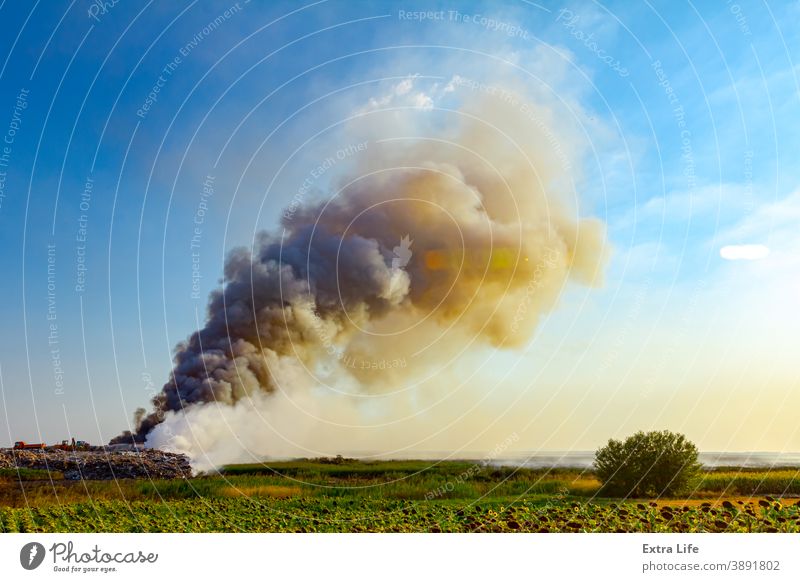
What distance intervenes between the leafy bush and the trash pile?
13.8 m

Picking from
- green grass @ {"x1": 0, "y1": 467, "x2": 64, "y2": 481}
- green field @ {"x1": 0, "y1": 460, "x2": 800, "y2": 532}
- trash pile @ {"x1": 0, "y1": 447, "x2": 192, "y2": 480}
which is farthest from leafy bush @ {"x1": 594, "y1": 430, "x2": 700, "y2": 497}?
green grass @ {"x1": 0, "y1": 467, "x2": 64, "y2": 481}

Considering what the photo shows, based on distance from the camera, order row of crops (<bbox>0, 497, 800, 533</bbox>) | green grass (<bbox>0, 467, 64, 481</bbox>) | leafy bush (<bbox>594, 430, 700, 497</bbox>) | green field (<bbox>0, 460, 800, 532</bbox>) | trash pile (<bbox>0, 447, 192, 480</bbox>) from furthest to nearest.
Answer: trash pile (<bbox>0, 447, 192, 480</bbox>), green grass (<bbox>0, 467, 64, 481</bbox>), leafy bush (<bbox>594, 430, 700, 497</bbox>), green field (<bbox>0, 460, 800, 532</bbox>), row of crops (<bbox>0, 497, 800, 533</bbox>)

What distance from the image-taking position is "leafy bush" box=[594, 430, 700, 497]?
2114 centimetres

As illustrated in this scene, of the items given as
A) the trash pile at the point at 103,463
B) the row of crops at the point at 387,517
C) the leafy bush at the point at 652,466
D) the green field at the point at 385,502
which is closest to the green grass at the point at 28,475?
the green field at the point at 385,502

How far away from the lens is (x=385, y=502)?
20531mm

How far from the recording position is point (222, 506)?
20141 millimetres

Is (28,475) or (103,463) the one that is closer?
(28,475)

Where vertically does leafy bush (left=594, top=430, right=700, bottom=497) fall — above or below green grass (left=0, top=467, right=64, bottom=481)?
above

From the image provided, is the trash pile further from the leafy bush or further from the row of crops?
the leafy bush

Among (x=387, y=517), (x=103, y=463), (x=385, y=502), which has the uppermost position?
(x=103, y=463)

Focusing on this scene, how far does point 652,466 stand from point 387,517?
8.33m

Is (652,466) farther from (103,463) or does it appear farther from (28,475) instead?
(28,475)

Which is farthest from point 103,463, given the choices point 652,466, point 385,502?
point 652,466
